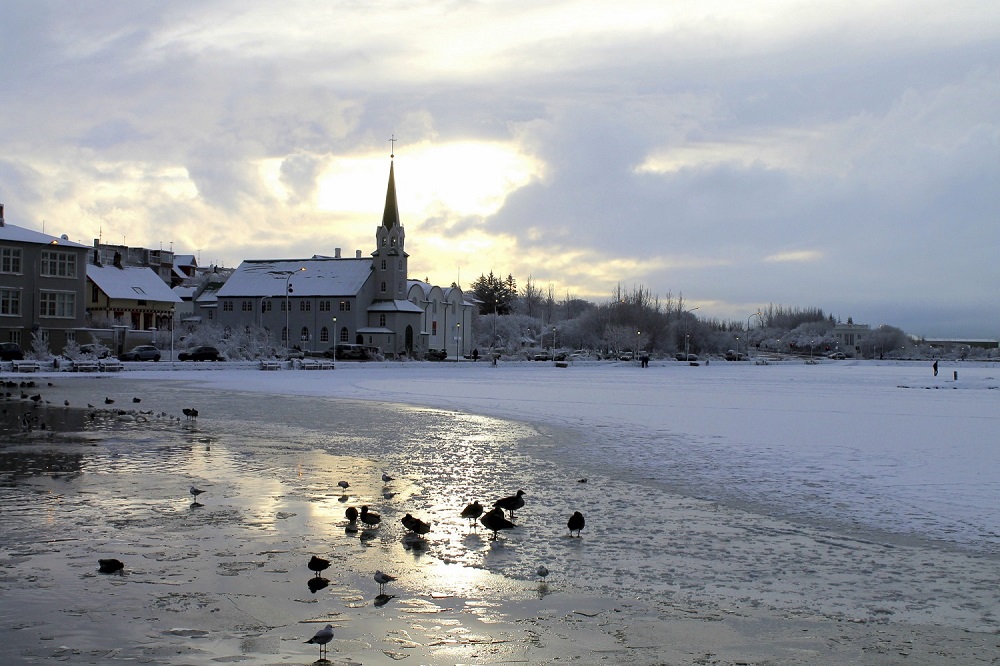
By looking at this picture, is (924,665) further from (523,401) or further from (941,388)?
(941,388)

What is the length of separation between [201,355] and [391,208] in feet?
127

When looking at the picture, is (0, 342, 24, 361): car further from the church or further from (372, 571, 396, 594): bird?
(372, 571, 396, 594): bird

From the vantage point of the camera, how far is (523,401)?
117ft

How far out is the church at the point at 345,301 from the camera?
102 m

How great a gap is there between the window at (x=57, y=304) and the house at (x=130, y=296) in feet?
73.6

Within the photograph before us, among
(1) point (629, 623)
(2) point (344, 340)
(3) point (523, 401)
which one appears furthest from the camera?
(2) point (344, 340)

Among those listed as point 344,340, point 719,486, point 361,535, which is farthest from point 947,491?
point 344,340

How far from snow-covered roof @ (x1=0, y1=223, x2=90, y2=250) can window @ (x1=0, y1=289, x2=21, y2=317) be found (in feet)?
13.4

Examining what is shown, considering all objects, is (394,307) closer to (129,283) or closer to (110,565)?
(129,283)

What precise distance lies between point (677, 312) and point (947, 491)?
172319mm

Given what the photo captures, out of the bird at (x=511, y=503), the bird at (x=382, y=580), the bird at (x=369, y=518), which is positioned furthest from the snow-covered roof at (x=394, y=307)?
the bird at (x=382, y=580)

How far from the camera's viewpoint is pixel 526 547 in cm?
1036

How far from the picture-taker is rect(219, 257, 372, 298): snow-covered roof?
10381 cm

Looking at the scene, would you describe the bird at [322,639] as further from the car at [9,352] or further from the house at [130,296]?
the house at [130,296]
